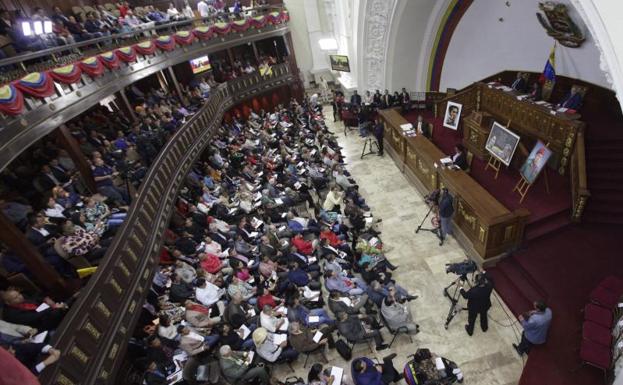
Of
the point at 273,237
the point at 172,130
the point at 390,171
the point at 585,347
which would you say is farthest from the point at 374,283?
the point at 172,130

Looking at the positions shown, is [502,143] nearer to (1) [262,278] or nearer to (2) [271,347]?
(1) [262,278]

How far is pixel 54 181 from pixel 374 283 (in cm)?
711

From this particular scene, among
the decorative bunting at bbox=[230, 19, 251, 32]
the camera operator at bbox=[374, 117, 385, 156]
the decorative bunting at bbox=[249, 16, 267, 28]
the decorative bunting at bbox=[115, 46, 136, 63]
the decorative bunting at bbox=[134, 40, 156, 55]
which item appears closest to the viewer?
the decorative bunting at bbox=[115, 46, 136, 63]

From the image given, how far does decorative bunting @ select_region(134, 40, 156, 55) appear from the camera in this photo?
10.4 meters

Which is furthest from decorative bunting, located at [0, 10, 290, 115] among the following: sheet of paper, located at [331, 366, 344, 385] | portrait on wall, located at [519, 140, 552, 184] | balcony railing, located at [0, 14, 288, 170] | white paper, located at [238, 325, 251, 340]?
portrait on wall, located at [519, 140, 552, 184]

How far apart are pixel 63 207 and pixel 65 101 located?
2.46 metres

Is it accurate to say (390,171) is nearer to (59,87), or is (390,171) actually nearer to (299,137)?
(299,137)

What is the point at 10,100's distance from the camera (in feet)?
18.8

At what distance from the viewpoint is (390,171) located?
12.5m

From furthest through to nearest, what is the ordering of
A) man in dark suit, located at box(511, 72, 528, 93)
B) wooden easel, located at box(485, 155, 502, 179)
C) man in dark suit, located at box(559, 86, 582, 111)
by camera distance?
man in dark suit, located at box(511, 72, 528, 93)
wooden easel, located at box(485, 155, 502, 179)
man in dark suit, located at box(559, 86, 582, 111)

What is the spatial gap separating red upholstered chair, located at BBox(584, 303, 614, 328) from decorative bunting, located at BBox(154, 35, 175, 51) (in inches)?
527

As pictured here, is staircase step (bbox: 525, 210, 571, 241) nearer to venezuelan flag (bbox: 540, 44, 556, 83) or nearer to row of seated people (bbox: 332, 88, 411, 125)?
venezuelan flag (bbox: 540, 44, 556, 83)

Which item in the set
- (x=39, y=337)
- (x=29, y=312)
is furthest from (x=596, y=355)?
(x=29, y=312)

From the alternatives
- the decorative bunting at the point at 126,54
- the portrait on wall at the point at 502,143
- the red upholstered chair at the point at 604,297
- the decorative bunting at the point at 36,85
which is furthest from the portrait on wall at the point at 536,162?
the decorative bunting at the point at 126,54
